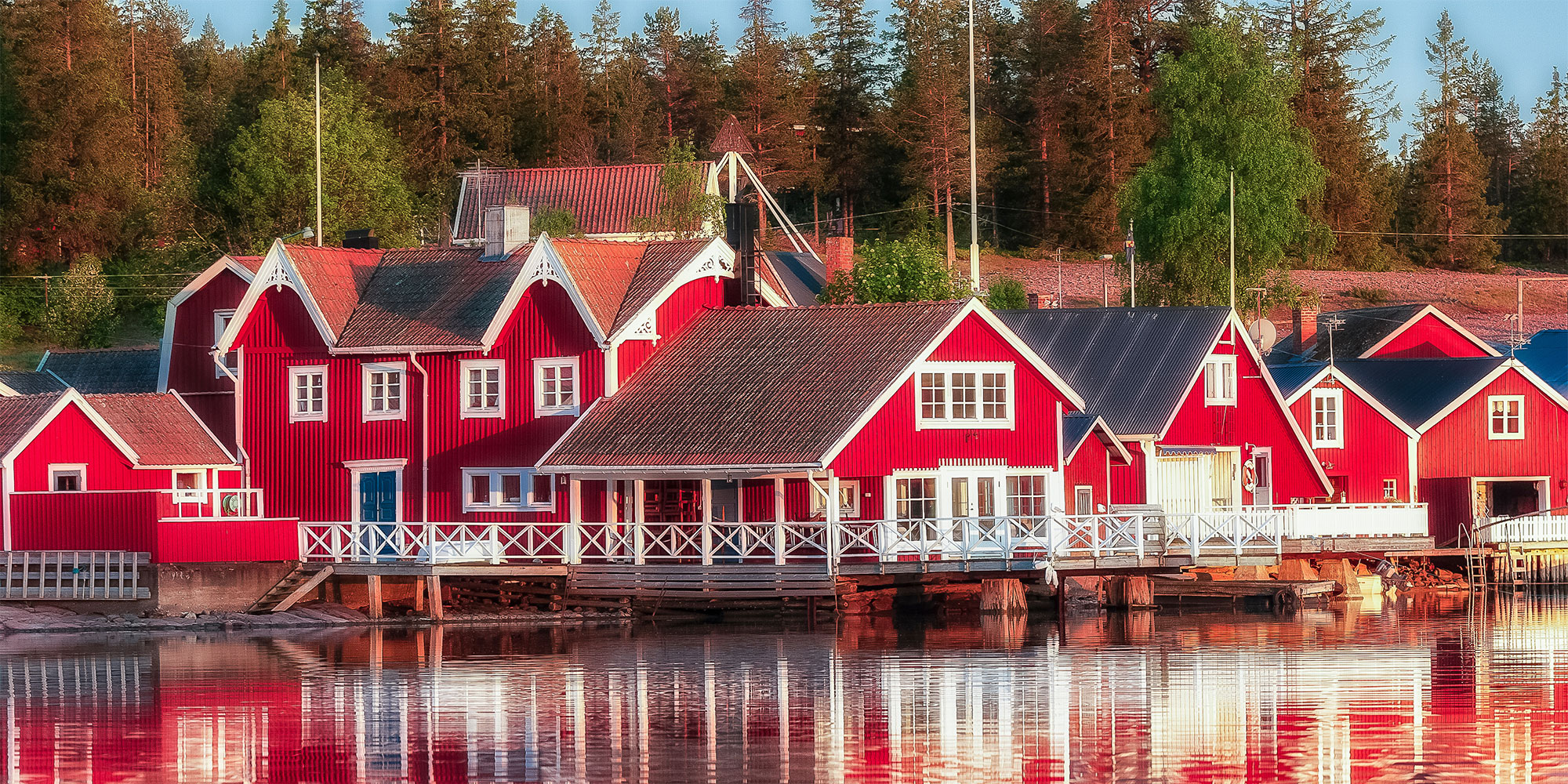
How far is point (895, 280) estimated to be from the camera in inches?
2290

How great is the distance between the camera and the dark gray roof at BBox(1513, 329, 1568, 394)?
71688mm

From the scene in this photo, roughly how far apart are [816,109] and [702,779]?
88.1 m

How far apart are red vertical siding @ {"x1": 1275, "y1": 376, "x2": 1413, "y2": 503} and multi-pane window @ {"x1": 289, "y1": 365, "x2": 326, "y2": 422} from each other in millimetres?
25252

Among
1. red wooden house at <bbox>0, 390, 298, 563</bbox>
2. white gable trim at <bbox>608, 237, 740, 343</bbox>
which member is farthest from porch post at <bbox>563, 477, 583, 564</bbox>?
red wooden house at <bbox>0, 390, 298, 563</bbox>

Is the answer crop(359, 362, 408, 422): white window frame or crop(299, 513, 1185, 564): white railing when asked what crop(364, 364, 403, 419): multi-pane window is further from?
crop(299, 513, 1185, 564): white railing

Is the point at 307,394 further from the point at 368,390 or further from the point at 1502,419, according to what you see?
the point at 1502,419

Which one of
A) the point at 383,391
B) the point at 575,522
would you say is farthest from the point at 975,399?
the point at 383,391

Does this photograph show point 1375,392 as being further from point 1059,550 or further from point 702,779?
point 702,779

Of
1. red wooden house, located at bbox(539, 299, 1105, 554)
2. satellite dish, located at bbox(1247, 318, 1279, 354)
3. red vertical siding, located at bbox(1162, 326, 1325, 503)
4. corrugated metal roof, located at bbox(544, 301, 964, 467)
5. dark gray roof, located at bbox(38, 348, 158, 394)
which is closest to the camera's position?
corrugated metal roof, located at bbox(544, 301, 964, 467)

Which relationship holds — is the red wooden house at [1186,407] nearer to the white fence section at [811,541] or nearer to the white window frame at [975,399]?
the white fence section at [811,541]

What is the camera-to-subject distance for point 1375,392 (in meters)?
63.9

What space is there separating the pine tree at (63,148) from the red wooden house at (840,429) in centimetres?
4541

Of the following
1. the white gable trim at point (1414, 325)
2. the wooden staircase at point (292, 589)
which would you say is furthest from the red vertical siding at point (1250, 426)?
the wooden staircase at point (292, 589)

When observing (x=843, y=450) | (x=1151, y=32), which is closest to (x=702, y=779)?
(x=843, y=450)
